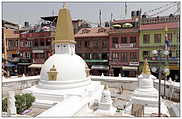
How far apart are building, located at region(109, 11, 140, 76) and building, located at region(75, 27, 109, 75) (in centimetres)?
84

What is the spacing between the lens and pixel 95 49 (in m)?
23.6

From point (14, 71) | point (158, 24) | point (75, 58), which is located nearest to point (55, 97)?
point (75, 58)

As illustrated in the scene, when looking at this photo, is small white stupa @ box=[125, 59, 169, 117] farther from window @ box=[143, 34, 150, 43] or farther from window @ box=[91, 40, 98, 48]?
window @ box=[91, 40, 98, 48]

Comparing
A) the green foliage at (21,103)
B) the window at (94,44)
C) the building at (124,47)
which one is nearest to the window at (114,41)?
the building at (124,47)

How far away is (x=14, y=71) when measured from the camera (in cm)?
2697

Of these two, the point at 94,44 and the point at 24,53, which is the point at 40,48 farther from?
the point at 94,44

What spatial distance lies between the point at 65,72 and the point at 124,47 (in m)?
10.9

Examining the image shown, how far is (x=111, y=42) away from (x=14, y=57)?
13.4 m

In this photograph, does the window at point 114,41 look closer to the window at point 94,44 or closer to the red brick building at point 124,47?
the red brick building at point 124,47

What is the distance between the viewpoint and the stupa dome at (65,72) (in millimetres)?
12172

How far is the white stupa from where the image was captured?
11648 mm

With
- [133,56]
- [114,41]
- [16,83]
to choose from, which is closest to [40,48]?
[114,41]

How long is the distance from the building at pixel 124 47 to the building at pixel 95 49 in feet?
2.74

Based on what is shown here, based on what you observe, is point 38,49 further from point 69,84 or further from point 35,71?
point 69,84
